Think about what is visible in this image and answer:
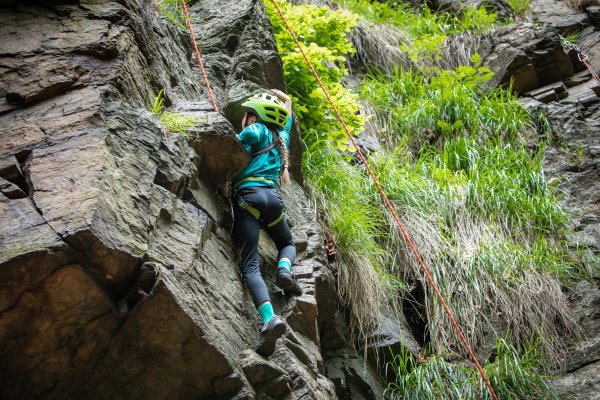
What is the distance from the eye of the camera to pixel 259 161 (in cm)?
505

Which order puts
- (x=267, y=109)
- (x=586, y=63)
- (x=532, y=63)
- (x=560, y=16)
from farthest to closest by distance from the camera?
(x=560, y=16) → (x=532, y=63) → (x=586, y=63) → (x=267, y=109)

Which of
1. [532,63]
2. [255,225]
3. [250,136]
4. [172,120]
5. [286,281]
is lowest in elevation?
[532,63]

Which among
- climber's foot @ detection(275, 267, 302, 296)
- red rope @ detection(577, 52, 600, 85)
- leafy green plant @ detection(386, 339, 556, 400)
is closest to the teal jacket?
climber's foot @ detection(275, 267, 302, 296)

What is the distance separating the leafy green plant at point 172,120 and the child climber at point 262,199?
499mm

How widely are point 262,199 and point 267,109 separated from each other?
0.83 meters

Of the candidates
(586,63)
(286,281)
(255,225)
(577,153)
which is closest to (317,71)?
(255,225)

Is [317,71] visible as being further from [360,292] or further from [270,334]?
[270,334]

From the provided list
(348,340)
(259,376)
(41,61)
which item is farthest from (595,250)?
(41,61)

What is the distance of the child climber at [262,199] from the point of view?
176 inches

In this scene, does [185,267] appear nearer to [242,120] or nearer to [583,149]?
[242,120]

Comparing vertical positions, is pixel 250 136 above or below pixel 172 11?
below

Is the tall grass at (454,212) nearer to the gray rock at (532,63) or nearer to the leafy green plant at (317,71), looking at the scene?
the leafy green plant at (317,71)

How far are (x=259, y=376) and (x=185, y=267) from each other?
77 cm

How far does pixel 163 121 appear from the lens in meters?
4.60
